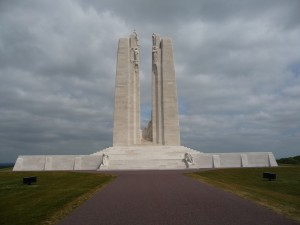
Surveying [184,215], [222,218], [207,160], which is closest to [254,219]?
[222,218]

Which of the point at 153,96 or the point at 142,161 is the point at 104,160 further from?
the point at 153,96

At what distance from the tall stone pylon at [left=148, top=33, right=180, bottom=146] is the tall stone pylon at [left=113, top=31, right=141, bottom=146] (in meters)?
2.23

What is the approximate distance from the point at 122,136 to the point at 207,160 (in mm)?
11914

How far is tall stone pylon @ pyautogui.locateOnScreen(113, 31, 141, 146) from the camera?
1431 inches

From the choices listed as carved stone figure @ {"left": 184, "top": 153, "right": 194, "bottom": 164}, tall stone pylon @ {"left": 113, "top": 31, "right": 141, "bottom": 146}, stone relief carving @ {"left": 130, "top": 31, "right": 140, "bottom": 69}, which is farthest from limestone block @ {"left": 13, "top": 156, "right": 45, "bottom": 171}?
stone relief carving @ {"left": 130, "top": 31, "right": 140, "bottom": 69}

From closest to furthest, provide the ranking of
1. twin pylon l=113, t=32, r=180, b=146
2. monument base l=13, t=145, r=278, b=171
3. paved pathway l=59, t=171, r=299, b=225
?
1. paved pathway l=59, t=171, r=299, b=225
2. monument base l=13, t=145, r=278, b=171
3. twin pylon l=113, t=32, r=180, b=146

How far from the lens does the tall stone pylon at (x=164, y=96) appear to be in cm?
3691

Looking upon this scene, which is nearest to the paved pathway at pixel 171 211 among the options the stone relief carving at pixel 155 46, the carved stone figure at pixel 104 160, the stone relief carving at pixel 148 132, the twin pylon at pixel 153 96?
the carved stone figure at pixel 104 160

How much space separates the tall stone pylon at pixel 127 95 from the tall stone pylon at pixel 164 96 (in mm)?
2229

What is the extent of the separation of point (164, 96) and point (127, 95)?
15.3ft

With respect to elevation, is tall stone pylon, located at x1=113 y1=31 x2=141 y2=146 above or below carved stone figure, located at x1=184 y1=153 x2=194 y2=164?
above

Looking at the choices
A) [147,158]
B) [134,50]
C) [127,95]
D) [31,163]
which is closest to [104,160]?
[147,158]

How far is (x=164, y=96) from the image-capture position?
3741 cm

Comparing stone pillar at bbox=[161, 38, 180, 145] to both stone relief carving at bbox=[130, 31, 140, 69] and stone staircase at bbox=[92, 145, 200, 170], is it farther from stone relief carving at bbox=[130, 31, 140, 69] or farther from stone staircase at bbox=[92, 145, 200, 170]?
stone staircase at bbox=[92, 145, 200, 170]
